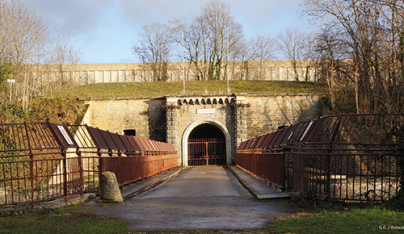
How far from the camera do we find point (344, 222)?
221 inches

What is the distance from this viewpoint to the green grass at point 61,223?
5543 mm

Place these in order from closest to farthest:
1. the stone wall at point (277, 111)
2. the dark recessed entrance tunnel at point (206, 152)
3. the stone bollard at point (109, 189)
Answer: the stone bollard at point (109, 189)
the stone wall at point (277, 111)
the dark recessed entrance tunnel at point (206, 152)

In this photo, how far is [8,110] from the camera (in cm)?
2602

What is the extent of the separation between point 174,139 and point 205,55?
18278 mm

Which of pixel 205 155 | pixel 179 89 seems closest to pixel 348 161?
pixel 205 155

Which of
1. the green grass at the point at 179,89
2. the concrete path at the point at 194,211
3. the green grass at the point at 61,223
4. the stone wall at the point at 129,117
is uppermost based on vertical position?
the green grass at the point at 179,89

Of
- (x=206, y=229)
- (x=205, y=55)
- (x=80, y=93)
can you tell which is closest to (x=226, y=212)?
(x=206, y=229)

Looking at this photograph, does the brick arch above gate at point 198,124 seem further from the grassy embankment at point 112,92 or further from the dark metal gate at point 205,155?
the grassy embankment at point 112,92

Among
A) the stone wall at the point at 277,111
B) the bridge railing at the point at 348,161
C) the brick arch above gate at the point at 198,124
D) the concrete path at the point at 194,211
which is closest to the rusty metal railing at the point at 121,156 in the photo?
the concrete path at the point at 194,211

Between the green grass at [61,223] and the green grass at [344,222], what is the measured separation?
255 centimetres

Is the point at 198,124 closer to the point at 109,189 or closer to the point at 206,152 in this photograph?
the point at 206,152

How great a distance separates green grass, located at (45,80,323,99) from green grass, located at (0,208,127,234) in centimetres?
2539

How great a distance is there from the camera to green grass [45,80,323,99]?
109 feet

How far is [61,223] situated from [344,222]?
14.7 feet
